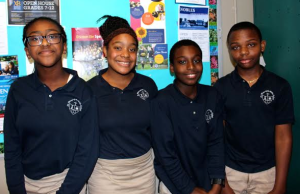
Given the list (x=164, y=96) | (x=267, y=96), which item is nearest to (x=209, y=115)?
(x=164, y=96)

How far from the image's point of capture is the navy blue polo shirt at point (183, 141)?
57.7 inches

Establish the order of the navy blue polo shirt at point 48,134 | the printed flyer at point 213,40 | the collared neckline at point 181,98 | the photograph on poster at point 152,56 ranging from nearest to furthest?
the navy blue polo shirt at point 48,134 → the collared neckline at point 181,98 → the photograph on poster at point 152,56 → the printed flyer at point 213,40

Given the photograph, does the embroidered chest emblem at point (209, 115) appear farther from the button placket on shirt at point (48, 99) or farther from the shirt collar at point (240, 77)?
the button placket on shirt at point (48, 99)

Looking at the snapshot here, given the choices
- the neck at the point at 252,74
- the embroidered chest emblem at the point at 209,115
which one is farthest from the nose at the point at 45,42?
the neck at the point at 252,74

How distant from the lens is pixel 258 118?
1.59m

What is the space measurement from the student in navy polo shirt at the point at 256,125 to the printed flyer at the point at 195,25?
532 millimetres

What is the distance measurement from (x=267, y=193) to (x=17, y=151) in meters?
1.64

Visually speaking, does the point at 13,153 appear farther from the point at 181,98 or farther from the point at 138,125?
the point at 181,98

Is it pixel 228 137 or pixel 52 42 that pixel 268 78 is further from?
pixel 52 42

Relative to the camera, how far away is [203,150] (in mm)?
1522

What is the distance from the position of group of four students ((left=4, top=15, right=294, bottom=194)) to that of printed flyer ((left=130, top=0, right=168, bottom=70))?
1.45 feet

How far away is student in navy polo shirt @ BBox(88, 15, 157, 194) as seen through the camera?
143cm

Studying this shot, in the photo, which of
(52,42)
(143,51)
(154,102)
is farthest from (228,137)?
(52,42)

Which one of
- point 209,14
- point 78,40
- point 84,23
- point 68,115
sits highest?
point 209,14
